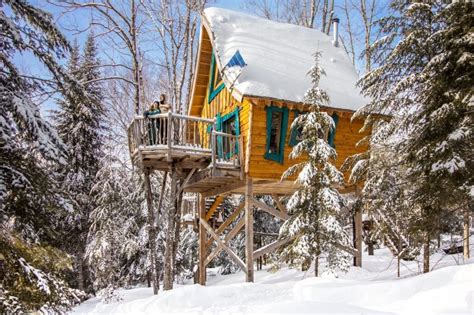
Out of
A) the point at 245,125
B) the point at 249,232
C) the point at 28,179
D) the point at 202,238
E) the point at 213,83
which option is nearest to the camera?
the point at 28,179

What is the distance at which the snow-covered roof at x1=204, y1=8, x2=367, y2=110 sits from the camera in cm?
1327

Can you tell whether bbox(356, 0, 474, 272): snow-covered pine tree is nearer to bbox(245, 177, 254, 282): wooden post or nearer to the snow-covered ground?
the snow-covered ground

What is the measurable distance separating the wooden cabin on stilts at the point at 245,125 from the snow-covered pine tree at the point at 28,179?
218 inches

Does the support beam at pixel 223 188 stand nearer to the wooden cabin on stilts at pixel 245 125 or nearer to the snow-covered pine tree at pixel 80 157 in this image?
the wooden cabin on stilts at pixel 245 125

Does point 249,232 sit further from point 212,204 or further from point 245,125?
point 212,204

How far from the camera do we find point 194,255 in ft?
73.9

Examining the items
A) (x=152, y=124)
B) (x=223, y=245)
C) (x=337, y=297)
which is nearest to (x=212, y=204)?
(x=223, y=245)

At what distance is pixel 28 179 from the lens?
6.17m

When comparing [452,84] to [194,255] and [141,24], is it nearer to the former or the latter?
[141,24]

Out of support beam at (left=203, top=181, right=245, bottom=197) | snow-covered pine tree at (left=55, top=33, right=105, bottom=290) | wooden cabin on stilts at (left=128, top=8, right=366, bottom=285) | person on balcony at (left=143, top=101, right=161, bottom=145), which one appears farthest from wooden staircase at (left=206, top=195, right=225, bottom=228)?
snow-covered pine tree at (left=55, top=33, right=105, bottom=290)

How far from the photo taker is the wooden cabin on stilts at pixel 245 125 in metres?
12.7

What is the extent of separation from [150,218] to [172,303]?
664 centimetres

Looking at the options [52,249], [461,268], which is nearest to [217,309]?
[52,249]

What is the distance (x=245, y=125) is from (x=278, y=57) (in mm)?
3462
